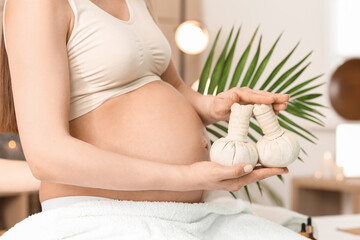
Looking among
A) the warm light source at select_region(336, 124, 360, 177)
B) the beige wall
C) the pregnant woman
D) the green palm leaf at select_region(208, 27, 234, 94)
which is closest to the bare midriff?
the pregnant woman

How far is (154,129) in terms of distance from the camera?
1022 millimetres

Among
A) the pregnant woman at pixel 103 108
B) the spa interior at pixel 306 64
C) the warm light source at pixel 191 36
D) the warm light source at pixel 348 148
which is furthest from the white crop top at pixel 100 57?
the warm light source at pixel 348 148

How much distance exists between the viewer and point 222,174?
2.77 feet

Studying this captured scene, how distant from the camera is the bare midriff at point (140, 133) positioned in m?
1.00

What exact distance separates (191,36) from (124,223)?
8.82 ft

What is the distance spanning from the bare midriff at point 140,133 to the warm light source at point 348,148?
3166mm

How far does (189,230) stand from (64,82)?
14.0 inches

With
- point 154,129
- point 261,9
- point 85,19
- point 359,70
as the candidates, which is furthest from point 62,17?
point 359,70

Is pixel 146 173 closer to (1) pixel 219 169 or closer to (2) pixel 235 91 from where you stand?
Result: (1) pixel 219 169

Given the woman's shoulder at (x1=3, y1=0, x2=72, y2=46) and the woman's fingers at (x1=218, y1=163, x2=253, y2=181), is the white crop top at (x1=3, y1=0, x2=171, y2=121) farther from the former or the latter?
the woman's fingers at (x1=218, y1=163, x2=253, y2=181)

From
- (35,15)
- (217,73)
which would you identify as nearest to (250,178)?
(35,15)

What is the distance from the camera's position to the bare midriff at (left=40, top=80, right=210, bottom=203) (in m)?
1.00

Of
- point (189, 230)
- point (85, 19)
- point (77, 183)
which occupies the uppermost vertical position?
point (85, 19)

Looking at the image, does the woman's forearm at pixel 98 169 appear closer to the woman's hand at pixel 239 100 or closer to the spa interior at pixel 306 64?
→ the woman's hand at pixel 239 100
